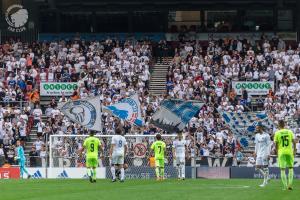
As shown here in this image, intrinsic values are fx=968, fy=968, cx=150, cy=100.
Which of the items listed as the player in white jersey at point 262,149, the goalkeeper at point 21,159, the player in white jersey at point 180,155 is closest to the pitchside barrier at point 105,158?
the goalkeeper at point 21,159

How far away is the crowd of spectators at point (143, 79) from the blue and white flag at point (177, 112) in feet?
8.72

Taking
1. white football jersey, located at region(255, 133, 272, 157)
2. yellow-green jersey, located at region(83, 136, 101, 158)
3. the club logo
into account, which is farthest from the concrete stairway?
white football jersey, located at region(255, 133, 272, 157)

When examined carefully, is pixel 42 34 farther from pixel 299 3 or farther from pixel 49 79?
pixel 299 3

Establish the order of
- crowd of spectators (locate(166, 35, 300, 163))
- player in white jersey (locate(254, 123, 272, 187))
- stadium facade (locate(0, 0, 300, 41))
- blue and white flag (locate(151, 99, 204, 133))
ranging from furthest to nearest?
stadium facade (locate(0, 0, 300, 41)) < crowd of spectators (locate(166, 35, 300, 163)) < blue and white flag (locate(151, 99, 204, 133)) < player in white jersey (locate(254, 123, 272, 187))

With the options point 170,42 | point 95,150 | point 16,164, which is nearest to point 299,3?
point 170,42

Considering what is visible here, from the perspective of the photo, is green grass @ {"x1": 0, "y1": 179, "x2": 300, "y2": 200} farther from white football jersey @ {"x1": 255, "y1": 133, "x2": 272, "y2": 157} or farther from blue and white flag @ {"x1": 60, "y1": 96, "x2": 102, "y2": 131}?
blue and white flag @ {"x1": 60, "y1": 96, "x2": 102, "y2": 131}

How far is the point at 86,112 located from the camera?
4419cm

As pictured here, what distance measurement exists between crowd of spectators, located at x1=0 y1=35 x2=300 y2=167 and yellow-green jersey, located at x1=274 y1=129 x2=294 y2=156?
1690cm

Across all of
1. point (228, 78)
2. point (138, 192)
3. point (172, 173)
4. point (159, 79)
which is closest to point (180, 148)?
point (172, 173)

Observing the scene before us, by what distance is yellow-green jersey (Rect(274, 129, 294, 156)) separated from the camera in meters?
29.2

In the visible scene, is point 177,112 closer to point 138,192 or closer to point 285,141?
point 285,141

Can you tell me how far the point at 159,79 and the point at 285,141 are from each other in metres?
28.6

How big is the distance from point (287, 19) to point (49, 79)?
52.2ft

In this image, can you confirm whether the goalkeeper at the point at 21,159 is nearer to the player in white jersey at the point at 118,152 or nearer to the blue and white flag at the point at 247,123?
the player in white jersey at the point at 118,152
